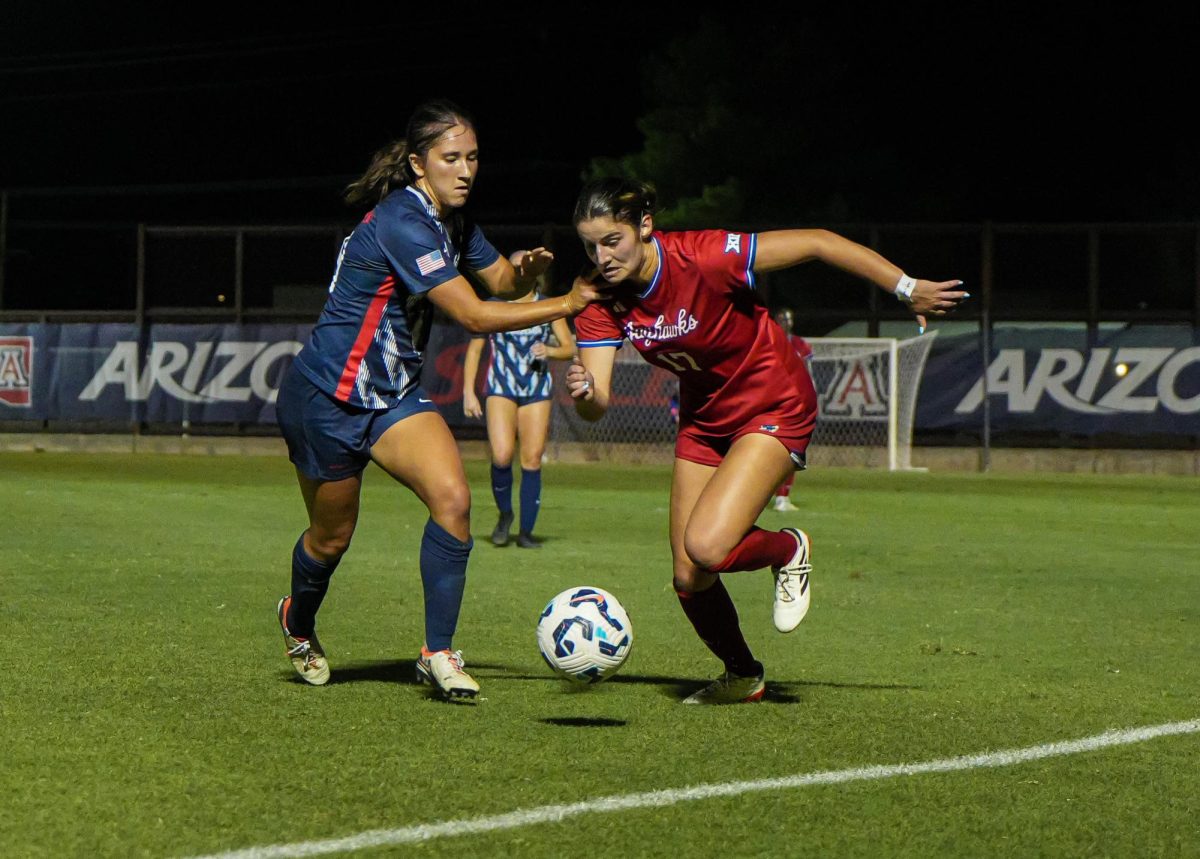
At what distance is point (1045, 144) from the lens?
141 ft

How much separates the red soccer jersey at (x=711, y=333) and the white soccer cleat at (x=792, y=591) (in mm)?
524

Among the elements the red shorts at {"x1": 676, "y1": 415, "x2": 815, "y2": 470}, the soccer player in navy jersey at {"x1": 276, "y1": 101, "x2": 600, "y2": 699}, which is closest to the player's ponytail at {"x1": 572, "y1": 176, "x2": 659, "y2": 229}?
the soccer player in navy jersey at {"x1": 276, "y1": 101, "x2": 600, "y2": 699}

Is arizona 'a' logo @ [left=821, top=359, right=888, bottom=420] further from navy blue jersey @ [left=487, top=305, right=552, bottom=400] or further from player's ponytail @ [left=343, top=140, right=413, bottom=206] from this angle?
player's ponytail @ [left=343, top=140, right=413, bottom=206]

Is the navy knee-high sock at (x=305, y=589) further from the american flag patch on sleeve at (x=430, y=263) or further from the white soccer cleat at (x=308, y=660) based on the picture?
the american flag patch on sleeve at (x=430, y=263)

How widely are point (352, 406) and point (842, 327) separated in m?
20.0

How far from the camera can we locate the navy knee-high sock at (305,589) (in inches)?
245

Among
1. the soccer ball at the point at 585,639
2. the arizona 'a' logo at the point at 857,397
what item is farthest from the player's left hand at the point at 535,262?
the arizona 'a' logo at the point at 857,397

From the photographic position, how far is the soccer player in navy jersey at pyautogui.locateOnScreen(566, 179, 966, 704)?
5.80 m

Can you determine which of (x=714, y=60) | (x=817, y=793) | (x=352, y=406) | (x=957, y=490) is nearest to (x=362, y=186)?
(x=352, y=406)

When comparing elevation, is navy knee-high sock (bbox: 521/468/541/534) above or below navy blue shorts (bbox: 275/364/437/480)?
below

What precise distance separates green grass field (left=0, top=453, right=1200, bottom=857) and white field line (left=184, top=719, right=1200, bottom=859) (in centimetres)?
3

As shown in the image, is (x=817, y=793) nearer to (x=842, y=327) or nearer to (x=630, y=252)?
(x=630, y=252)

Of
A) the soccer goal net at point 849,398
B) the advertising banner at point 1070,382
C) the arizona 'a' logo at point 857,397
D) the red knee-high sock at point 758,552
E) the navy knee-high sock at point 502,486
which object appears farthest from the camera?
the arizona 'a' logo at point 857,397

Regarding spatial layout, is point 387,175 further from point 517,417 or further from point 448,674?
point 517,417
